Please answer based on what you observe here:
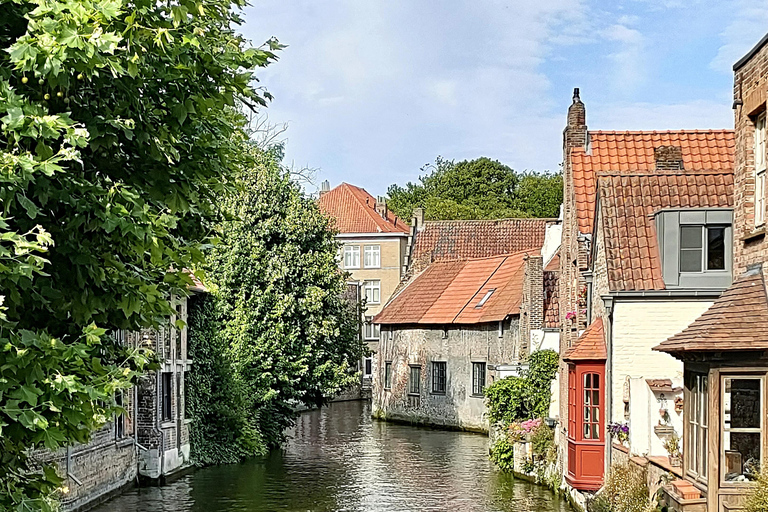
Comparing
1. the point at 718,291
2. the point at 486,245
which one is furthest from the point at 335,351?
the point at 486,245

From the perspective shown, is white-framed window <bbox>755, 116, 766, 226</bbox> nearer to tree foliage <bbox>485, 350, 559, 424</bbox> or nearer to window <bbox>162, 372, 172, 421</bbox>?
tree foliage <bbox>485, 350, 559, 424</bbox>

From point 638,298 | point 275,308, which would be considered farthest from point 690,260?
point 275,308

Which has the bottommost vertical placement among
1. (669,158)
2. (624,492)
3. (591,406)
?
(624,492)

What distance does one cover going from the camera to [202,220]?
8.87 m

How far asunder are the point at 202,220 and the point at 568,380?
48.1 ft

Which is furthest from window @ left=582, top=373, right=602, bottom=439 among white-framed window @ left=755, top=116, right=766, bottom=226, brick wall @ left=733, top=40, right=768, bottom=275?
white-framed window @ left=755, top=116, right=766, bottom=226

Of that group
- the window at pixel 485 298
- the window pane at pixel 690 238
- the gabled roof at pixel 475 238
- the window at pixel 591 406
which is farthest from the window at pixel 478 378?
the window pane at pixel 690 238

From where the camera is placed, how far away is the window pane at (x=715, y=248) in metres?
18.1

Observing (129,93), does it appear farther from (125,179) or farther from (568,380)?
(568,380)

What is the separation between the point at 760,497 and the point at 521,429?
15.6 meters

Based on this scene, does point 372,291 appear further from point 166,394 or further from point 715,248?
point 715,248

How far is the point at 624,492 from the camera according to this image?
16781mm

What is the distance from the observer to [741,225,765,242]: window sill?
1255 cm

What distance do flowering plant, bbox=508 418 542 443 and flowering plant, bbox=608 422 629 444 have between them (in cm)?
753
